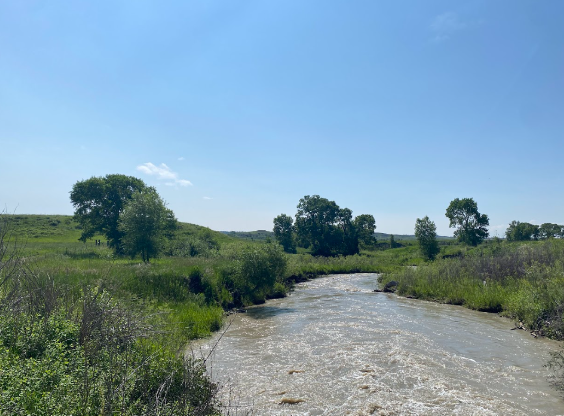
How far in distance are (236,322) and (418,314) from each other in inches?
392

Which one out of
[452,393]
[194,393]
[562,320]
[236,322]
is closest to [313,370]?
[452,393]

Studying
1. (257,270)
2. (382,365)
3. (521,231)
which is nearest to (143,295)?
(257,270)

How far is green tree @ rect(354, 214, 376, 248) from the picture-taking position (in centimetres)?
7844

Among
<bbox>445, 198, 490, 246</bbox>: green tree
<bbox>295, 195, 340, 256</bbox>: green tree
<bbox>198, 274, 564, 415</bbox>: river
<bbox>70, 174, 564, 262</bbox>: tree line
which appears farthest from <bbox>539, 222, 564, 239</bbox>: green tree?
<bbox>198, 274, 564, 415</bbox>: river

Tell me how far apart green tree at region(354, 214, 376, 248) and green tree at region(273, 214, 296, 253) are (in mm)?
14278

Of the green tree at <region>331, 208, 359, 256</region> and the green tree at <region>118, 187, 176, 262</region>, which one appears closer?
A: the green tree at <region>118, 187, 176, 262</region>

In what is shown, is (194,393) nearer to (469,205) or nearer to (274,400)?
(274,400)

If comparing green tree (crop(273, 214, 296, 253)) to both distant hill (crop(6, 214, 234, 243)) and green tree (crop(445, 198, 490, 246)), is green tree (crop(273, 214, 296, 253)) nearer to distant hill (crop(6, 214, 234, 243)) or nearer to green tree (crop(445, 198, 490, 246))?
distant hill (crop(6, 214, 234, 243))

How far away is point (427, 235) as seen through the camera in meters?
54.4

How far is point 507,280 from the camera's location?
21.9 meters

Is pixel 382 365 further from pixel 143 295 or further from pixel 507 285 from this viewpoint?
pixel 507 285

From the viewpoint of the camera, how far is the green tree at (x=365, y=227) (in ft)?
257

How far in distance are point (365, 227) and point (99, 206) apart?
5371 cm

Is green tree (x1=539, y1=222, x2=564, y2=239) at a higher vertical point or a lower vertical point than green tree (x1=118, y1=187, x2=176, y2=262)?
higher
